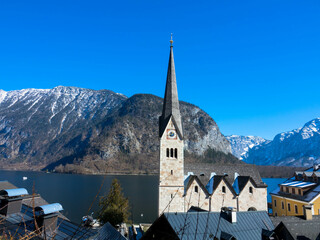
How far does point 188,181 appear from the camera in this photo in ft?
102

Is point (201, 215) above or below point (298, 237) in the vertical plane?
above

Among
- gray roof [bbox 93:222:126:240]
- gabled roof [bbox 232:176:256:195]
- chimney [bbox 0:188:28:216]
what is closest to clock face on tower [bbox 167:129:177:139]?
gabled roof [bbox 232:176:256:195]

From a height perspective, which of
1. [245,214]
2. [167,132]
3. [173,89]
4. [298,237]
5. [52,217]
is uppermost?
[173,89]

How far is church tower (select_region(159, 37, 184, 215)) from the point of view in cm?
2919

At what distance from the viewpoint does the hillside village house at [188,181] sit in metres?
29.5

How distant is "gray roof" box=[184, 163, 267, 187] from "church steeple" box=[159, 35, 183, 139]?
5110mm

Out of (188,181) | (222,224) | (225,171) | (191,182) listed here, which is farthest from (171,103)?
(222,224)

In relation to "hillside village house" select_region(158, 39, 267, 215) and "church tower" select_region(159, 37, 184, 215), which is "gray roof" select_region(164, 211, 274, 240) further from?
"church tower" select_region(159, 37, 184, 215)

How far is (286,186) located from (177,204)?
625 inches

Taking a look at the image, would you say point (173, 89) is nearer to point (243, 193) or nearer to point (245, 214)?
point (243, 193)

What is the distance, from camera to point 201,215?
53.8 feet

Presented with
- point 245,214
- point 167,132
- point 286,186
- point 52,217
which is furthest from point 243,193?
point 52,217

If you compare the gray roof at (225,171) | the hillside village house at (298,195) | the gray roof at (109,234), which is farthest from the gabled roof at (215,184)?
the gray roof at (109,234)

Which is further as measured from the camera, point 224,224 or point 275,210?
point 275,210
